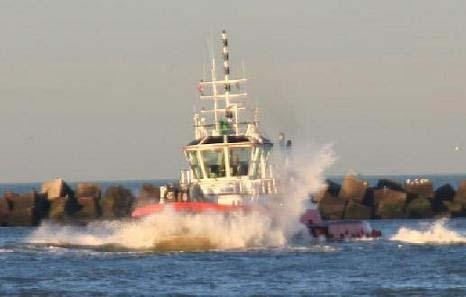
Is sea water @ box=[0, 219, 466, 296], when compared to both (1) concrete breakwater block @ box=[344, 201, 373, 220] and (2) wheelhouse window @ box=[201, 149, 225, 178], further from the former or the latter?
(1) concrete breakwater block @ box=[344, 201, 373, 220]

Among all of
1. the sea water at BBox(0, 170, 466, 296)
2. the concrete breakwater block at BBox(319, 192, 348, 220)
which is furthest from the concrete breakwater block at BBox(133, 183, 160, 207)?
the sea water at BBox(0, 170, 466, 296)

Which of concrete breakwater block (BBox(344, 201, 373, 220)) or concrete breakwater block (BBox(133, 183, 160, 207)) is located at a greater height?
concrete breakwater block (BBox(133, 183, 160, 207))

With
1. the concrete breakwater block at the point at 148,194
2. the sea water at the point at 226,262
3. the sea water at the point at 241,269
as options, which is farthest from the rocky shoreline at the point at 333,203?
the sea water at the point at 241,269

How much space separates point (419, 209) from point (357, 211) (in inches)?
162

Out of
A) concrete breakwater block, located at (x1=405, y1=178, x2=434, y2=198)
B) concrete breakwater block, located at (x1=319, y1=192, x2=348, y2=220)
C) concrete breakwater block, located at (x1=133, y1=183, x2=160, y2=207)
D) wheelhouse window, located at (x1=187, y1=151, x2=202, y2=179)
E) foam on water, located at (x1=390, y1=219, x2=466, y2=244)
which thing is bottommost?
foam on water, located at (x1=390, y1=219, x2=466, y2=244)

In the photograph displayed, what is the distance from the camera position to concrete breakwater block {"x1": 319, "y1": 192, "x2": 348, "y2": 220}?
85938mm

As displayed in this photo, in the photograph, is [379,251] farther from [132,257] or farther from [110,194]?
[110,194]

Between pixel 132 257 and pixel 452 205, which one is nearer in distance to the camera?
pixel 132 257

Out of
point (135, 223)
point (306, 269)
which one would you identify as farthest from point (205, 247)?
point (306, 269)

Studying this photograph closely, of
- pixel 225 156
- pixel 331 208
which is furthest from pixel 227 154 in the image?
pixel 331 208

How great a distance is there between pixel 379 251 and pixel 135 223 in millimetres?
7917

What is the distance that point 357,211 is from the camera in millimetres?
87625

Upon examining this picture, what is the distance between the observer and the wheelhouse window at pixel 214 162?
2244 inches

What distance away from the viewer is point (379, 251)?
182 feet
